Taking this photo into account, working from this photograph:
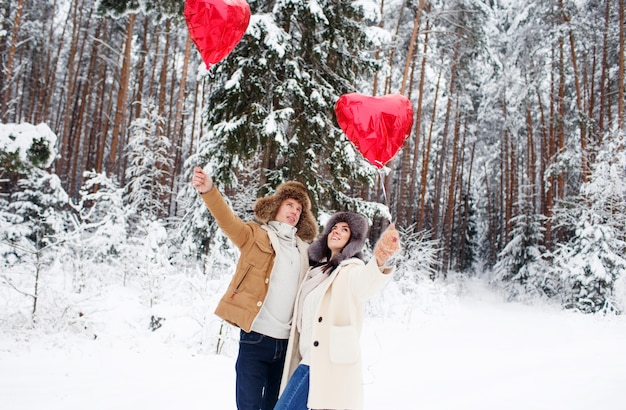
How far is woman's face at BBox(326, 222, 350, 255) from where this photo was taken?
2.57 metres

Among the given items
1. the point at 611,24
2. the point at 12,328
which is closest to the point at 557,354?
the point at 12,328

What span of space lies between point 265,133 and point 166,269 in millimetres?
2612

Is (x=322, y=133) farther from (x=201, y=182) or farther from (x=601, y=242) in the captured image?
(x=601, y=242)

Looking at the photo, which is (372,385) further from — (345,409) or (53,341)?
(53,341)

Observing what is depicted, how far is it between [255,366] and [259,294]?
41 cm

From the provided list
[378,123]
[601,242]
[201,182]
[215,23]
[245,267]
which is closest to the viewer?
[201,182]

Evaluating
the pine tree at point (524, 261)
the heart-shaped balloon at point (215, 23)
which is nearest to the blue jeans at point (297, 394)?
the heart-shaped balloon at point (215, 23)

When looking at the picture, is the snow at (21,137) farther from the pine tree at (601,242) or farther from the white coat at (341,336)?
the pine tree at (601,242)

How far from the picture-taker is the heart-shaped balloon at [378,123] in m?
3.34


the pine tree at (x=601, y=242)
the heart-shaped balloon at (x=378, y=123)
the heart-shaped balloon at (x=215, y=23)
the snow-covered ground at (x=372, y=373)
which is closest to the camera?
the heart-shaped balloon at (x=215, y=23)

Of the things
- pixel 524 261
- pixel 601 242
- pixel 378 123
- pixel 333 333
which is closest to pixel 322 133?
pixel 378 123

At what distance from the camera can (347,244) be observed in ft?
8.43

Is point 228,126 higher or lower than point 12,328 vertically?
higher

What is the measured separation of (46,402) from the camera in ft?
11.8
